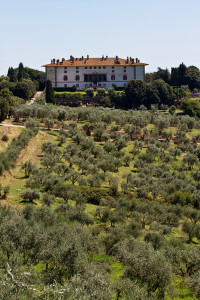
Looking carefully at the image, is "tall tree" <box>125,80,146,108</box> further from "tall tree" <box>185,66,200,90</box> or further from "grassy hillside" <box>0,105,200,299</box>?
"tall tree" <box>185,66,200,90</box>

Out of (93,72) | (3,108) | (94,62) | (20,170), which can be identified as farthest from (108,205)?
(94,62)

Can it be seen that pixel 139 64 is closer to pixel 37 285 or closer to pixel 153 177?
pixel 153 177

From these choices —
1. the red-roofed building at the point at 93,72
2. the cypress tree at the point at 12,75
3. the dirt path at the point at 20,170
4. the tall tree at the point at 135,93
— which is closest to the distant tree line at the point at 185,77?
the red-roofed building at the point at 93,72

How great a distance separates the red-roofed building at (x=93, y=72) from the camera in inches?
4990

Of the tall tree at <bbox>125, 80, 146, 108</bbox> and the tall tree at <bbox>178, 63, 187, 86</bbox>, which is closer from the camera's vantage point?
the tall tree at <bbox>125, 80, 146, 108</bbox>

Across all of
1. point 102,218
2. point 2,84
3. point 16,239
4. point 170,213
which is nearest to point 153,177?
point 170,213

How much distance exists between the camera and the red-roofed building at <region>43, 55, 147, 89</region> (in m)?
127

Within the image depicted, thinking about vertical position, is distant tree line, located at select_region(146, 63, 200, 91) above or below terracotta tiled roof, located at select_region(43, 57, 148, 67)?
below

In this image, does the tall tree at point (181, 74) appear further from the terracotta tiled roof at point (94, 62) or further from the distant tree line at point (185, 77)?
the terracotta tiled roof at point (94, 62)

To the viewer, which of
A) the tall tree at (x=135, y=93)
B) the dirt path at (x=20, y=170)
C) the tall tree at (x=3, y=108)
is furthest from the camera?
the tall tree at (x=135, y=93)

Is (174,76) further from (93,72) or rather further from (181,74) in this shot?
(93,72)

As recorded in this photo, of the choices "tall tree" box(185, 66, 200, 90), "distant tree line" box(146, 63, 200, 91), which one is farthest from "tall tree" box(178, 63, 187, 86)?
"tall tree" box(185, 66, 200, 90)

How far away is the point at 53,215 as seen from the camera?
3500cm

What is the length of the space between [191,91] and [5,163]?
99.4 metres
